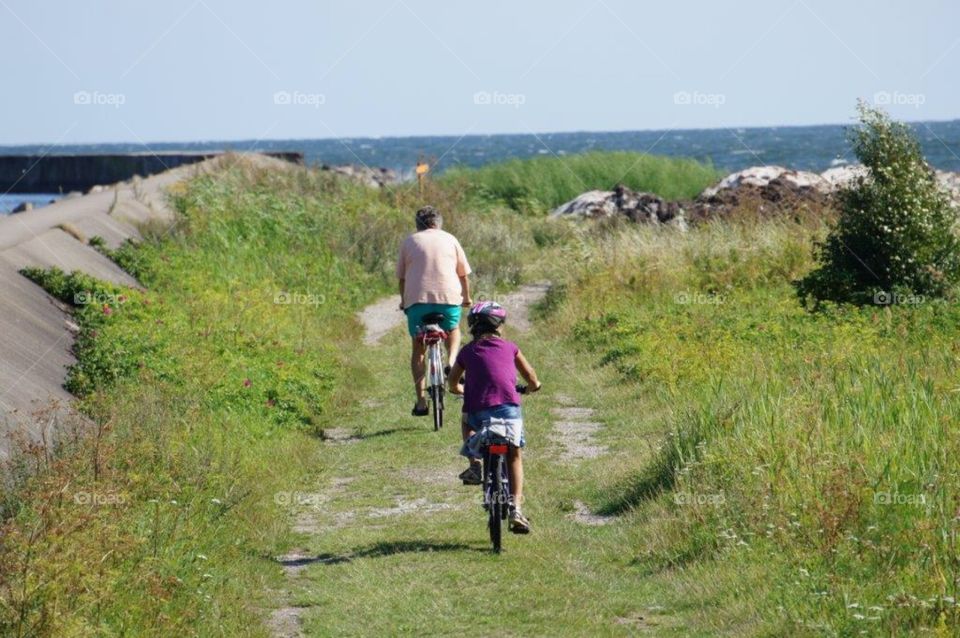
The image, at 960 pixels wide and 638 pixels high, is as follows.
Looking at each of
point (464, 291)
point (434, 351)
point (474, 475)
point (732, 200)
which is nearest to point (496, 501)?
point (474, 475)

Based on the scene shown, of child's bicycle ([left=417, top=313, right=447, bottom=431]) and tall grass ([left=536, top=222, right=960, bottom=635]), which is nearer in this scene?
tall grass ([left=536, top=222, right=960, bottom=635])

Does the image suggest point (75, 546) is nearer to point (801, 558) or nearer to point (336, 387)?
point (801, 558)

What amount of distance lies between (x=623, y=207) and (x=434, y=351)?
744 inches

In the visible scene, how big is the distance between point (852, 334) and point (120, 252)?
10.3 m

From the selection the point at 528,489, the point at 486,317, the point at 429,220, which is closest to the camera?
the point at 486,317

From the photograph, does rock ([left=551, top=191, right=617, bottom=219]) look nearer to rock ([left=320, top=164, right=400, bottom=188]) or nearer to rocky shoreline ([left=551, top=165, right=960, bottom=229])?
rocky shoreline ([left=551, top=165, right=960, bottom=229])

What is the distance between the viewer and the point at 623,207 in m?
31.6

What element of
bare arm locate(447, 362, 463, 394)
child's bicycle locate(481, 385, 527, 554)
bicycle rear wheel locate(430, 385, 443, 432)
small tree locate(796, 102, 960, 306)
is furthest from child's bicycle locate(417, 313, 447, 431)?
small tree locate(796, 102, 960, 306)

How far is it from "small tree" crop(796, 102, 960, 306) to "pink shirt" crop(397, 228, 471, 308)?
5.95 metres

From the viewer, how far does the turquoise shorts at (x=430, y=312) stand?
13344mm

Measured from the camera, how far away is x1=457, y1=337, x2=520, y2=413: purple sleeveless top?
920 centimetres

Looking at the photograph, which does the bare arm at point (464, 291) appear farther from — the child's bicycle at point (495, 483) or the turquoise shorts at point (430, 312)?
the child's bicycle at point (495, 483)

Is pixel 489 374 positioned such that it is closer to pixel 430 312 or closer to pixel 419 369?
pixel 430 312

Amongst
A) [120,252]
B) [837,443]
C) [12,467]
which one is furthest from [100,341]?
[837,443]
